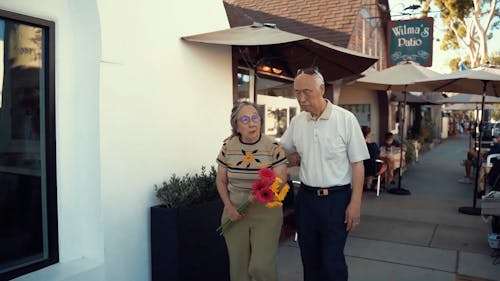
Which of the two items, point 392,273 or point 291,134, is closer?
point 291,134

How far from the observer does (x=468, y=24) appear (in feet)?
78.5

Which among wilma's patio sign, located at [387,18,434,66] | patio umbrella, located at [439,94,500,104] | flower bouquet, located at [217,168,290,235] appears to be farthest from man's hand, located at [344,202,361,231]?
patio umbrella, located at [439,94,500,104]

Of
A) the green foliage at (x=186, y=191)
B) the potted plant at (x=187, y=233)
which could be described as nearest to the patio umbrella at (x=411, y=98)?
the green foliage at (x=186, y=191)

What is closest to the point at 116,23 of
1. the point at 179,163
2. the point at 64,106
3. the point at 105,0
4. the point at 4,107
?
the point at 105,0

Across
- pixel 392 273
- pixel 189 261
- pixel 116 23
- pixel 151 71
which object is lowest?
pixel 392 273

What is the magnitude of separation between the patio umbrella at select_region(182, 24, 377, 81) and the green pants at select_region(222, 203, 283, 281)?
5.14 ft

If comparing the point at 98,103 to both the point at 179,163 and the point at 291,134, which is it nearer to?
the point at 179,163

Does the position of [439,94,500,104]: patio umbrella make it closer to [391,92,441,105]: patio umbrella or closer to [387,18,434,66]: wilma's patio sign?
[391,92,441,105]: patio umbrella

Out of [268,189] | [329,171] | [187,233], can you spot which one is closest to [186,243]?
[187,233]

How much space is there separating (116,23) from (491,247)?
4734mm

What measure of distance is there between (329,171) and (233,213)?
735mm

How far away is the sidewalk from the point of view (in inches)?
171

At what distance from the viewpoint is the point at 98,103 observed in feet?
10.1

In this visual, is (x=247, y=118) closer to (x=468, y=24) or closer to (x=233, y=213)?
(x=233, y=213)
